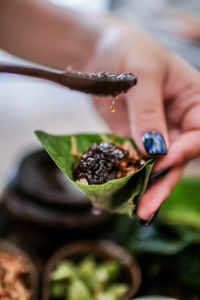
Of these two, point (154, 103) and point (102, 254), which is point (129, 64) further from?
point (102, 254)

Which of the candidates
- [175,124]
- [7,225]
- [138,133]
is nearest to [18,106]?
[7,225]

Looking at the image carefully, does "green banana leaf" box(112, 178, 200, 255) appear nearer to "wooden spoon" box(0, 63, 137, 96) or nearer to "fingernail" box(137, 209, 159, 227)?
"fingernail" box(137, 209, 159, 227)

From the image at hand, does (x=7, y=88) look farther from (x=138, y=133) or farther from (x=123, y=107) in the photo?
(x=138, y=133)

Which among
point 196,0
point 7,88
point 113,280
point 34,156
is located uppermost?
point 196,0

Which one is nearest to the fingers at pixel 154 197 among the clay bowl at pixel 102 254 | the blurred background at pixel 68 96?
the clay bowl at pixel 102 254

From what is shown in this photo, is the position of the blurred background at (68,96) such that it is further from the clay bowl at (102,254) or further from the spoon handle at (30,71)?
the spoon handle at (30,71)

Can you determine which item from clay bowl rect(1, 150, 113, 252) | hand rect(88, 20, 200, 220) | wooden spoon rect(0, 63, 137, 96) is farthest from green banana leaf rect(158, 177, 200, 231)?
wooden spoon rect(0, 63, 137, 96)
